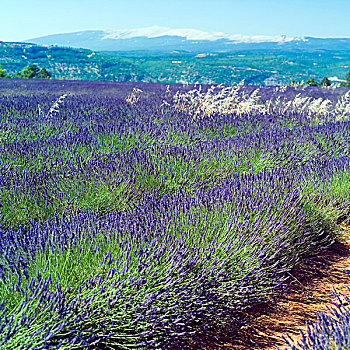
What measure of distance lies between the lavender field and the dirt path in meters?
0.09

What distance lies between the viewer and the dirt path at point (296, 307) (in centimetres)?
212

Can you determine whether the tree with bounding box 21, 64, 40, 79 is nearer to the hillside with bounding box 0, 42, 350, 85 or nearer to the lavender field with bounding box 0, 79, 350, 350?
the hillside with bounding box 0, 42, 350, 85

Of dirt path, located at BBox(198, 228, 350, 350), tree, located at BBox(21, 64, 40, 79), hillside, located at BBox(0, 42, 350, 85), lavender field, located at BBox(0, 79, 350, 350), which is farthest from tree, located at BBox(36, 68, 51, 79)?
dirt path, located at BBox(198, 228, 350, 350)

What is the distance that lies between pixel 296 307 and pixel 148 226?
1.06 m

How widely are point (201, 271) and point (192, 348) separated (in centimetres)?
38

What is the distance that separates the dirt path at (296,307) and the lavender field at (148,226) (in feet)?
0.30

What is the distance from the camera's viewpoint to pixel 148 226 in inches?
88.4

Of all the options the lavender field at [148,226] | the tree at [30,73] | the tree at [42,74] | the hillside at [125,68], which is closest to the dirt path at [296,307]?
the lavender field at [148,226]

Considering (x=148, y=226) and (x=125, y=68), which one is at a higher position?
(x=148, y=226)

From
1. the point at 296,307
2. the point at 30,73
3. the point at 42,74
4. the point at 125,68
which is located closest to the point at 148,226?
the point at 296,307

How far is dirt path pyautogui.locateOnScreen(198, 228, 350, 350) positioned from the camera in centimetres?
212

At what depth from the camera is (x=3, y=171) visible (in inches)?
122

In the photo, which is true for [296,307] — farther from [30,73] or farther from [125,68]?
[125,68]

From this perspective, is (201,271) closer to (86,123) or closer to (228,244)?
(228,244)
